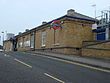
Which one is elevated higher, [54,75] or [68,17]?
[68,17]

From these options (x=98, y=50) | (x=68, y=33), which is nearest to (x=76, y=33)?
(x=68, y=33)

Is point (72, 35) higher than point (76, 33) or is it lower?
lower

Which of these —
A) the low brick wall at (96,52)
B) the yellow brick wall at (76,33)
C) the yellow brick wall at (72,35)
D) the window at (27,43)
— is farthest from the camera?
the window at (27,43)

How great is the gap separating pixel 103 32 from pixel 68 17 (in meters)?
5.08

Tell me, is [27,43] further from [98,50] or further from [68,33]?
[98,50]

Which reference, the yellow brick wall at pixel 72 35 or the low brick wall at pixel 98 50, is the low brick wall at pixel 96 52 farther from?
the yellow brick wall at pixel 72 35

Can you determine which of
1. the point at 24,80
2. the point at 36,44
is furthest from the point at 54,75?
the point at 36,44

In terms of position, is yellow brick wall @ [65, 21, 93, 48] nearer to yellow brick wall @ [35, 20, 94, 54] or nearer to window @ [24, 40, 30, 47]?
yellow brick wall @ [35, 20, 94, 54]

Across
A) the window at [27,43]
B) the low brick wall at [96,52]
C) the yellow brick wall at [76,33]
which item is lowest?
the low brick wall at [96,52]

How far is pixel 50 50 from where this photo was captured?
135ft

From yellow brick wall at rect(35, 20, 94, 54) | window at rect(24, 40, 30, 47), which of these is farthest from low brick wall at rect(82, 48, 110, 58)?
window at rect(24, 40, 30, 47)

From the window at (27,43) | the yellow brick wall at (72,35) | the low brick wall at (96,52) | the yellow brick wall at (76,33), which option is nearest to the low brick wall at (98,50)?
the low brick wall at (96,52)

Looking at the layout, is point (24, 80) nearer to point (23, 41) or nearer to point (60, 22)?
point (60, 22)

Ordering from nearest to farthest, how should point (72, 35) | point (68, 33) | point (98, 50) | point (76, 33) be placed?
1. point (98, 50)
2. point (68, 33)
3. point (72, 35)
4. point (76, 33)
